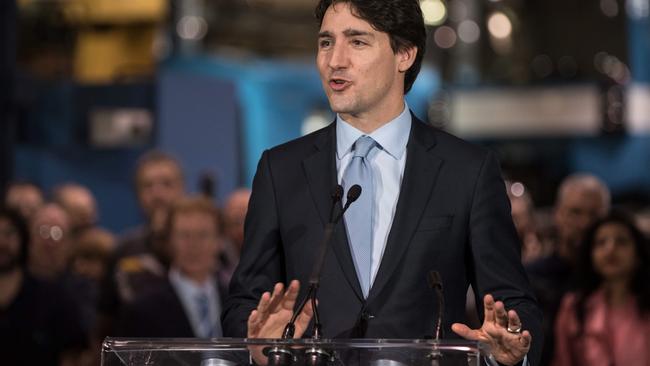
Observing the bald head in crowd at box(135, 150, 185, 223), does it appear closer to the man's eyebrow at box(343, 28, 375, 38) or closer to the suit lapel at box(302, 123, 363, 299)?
the suit lapel at box(302, 123, 363, 299)

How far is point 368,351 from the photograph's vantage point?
248cm

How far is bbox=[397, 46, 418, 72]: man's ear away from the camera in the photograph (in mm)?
3068

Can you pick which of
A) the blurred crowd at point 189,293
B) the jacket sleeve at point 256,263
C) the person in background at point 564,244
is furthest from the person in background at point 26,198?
the jacket sleeve at point 256,263

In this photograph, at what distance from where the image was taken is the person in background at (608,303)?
18.8 feet

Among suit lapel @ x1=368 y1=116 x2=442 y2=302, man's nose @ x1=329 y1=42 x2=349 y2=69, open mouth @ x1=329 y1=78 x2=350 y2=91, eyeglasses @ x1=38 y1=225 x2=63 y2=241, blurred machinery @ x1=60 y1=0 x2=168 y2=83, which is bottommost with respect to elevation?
eyeglasses @ x1=38 y1=225 x2=63 y2=241

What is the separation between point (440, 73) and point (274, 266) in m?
14.0

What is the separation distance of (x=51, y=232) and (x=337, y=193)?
4.73 meters

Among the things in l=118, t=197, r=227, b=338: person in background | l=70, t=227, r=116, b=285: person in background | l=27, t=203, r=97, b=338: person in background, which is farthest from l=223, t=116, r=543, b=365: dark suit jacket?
l=70, t=227, r=116, b=285: person in background

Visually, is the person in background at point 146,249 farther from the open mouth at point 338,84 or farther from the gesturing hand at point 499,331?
the gesturing hand at point 499,331

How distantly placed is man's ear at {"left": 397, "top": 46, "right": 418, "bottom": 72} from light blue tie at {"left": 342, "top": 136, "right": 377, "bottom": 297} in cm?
19

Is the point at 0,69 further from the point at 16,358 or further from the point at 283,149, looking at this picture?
the point at 283,149

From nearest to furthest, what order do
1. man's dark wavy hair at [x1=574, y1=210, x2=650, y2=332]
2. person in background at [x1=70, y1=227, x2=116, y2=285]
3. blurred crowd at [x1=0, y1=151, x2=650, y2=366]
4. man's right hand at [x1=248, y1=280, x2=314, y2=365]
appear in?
man's right hand at [x1=248, y1=280, x2=314, y2=365], blurred crowd at [x1=0, y1=151, x2=650, y2=366], man's dark wavy hair at [x1=574, y1=210, x2=650, y2=332], person in background at [x1=70, y1=227, x2=116, y2=285]

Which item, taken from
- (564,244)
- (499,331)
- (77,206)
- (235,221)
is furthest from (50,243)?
(499,331)

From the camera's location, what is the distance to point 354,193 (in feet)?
9.16
